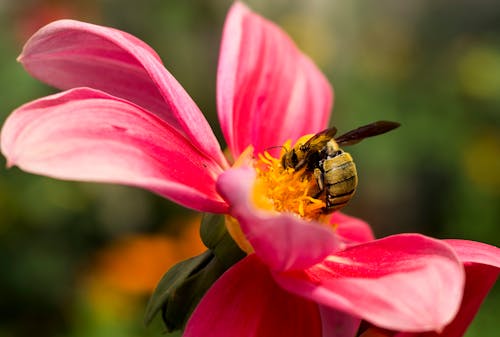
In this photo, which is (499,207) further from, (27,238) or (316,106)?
(316,106)

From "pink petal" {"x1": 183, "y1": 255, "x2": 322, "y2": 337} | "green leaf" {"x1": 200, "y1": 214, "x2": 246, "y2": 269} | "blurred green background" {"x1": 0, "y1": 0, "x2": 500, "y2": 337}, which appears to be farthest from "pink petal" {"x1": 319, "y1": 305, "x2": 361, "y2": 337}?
"blurred green background" {"x1": 0, "y1": 0, "x2": 500, "y2": 337}

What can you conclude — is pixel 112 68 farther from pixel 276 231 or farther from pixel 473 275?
pixel 473 275

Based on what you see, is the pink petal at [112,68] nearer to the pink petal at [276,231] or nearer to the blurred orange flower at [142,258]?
the pink petal at [276,231]

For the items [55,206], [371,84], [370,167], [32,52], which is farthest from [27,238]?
[32,52]

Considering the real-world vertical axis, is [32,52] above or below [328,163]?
above

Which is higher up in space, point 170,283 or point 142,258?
point 170,283

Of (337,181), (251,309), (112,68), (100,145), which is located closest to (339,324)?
(251,309)
